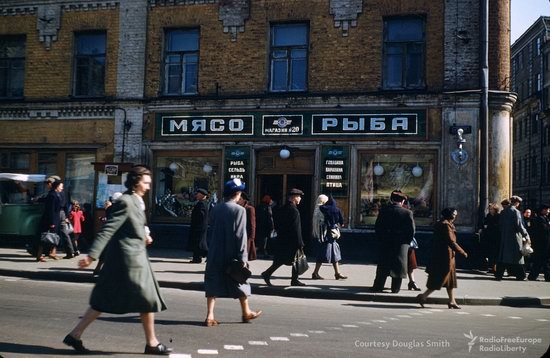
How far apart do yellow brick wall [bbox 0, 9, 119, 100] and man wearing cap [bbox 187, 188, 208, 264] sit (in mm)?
6388

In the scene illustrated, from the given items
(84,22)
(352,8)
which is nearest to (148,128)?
(84,22)

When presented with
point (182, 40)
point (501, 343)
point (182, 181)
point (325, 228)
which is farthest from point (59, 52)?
point (501, 343)

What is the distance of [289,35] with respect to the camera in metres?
18.9

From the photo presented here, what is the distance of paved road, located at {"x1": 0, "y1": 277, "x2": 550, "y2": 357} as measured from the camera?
6652mm

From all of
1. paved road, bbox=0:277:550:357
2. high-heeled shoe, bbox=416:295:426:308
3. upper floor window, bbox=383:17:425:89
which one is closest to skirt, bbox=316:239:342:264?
paved road, bbox=0:277:550:357

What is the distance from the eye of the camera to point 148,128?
776 inches

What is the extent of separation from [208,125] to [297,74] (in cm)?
303

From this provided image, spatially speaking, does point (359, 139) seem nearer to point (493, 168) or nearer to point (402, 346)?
point (493, 168)

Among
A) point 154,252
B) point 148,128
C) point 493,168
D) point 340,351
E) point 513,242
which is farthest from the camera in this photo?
point 148,128

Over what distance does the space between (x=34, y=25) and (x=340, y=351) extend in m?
18.1

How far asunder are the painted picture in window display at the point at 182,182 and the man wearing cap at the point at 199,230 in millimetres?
3328

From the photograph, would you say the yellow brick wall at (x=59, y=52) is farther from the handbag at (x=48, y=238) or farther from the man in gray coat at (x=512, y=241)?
the man in gray coat at (x=512, y=241)

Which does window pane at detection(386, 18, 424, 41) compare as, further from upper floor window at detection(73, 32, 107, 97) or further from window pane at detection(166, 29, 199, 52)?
upper floor window at detection(73, 32, 107, 97)

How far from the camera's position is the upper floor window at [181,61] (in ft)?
64.6
